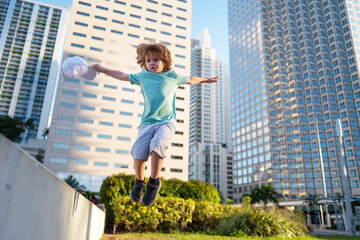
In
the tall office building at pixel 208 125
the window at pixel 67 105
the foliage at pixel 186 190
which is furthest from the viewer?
the tall office building at pixel 208 125

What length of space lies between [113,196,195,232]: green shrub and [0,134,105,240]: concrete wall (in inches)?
338

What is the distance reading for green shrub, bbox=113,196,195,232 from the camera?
36.5 feet

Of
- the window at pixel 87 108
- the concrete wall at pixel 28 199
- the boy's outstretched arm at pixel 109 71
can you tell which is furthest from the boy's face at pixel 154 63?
the window at pixel 87 108

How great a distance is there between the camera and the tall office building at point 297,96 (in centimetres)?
9531

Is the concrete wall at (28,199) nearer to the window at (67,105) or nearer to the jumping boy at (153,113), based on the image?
the jumping boy at (153,113)

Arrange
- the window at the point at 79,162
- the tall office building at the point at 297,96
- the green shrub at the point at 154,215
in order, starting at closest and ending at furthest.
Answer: the green shrub at the point at 154,215 → the window at the point at 79,162 → the tall office building at the point at 297,96

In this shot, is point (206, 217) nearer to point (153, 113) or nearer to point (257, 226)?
point (257, 226)

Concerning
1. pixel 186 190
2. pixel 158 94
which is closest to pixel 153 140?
pixel 158 94

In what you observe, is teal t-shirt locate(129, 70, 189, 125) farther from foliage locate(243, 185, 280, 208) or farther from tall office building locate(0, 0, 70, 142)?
tall office building locate(0, 0, 70, 142)

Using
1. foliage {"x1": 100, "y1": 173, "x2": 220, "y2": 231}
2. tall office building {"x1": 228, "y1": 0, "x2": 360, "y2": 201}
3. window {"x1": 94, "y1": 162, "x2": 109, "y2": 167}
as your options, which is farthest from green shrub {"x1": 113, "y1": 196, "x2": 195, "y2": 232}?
tall office building {"x1": 228, "y1": 0, "x2": 360, "y2": 201}

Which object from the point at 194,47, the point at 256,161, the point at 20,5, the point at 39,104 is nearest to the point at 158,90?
the point at 256,161

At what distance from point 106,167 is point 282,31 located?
322ft

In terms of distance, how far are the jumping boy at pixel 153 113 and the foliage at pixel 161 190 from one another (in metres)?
9.87

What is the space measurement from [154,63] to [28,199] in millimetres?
2263
